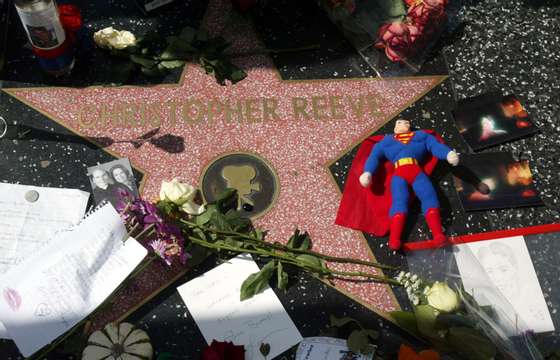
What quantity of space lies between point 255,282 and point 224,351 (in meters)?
0.21

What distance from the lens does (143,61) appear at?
5.86 feet

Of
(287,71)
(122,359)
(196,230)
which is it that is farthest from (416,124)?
(122,359)

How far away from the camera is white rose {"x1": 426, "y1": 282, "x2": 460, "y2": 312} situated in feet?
4.65

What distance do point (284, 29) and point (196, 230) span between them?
0.77m

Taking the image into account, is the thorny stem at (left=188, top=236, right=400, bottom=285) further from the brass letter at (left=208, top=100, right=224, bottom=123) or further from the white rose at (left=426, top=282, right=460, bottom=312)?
the brass letter at (left=208, top=100, right=224, bottom=123)

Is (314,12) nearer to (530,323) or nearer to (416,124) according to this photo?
(416,124)

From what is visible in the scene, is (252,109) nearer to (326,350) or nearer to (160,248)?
(160,248)

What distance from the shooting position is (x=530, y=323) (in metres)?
1.53

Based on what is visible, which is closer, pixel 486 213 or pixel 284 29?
pixel 486 213

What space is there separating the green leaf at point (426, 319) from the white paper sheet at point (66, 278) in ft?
2.28

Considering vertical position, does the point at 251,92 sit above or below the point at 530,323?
above

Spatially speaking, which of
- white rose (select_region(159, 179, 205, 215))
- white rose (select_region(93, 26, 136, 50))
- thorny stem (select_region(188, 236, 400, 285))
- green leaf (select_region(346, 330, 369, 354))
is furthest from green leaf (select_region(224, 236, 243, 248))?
white rose (select_region(93, 26, 136, 50))

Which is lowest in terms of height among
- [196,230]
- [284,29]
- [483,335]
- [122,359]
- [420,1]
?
[122,359]

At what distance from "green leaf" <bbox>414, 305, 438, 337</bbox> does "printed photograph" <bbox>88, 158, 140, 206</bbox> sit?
2.64 feet
